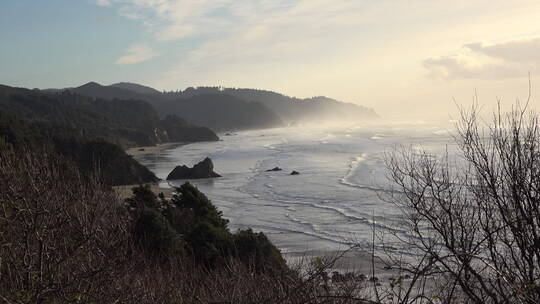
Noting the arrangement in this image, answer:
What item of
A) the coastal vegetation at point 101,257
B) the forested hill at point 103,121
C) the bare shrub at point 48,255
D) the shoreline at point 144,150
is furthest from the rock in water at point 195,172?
the bare shrub at point 48,255

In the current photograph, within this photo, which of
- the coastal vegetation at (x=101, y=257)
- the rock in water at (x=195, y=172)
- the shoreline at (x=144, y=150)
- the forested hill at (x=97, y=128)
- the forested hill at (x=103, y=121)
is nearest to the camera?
the coastal vegetation at (x=101, y=257)

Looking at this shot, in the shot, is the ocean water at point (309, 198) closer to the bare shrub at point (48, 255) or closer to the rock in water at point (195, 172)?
the rock in water at point (195, 172)

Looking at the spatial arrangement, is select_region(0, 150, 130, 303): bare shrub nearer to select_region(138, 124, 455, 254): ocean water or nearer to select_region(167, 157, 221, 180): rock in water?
select_region(138, 124, 455, 254): ocean water

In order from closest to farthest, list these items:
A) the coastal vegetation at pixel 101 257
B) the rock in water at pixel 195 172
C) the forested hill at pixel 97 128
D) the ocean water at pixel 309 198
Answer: the coastal vegetation at pixel 101 257, the ocean water at pixel 309 198, the forested hill at pixel 97 128, the rock in water at pixel 195 172

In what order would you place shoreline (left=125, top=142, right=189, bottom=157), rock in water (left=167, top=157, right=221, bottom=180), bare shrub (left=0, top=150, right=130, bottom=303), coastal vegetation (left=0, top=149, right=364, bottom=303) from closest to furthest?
bare shrub (left=0, top=150, right=130, bottom=303) < coastal vegetation (left=0, top=149, right=364, bottom=303) < rock in water (left=167, top=157, right=221, bottom=180) < shoreline (left=125, top=142, right=189, bottom=157)

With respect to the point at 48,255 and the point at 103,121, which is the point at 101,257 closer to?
the point at 48,255

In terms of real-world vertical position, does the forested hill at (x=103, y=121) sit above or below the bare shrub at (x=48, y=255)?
above

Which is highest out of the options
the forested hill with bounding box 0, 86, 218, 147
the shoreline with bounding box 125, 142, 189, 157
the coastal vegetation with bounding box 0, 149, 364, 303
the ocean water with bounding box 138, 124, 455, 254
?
the forested hill with bounding box 0, 86, 218, 147

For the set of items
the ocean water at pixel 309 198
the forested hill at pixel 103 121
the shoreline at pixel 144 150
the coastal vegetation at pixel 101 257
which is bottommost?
the ocean water at pixel 309 198

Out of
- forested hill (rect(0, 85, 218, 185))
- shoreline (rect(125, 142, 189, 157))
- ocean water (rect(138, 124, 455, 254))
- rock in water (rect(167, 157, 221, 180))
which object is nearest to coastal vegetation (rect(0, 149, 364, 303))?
ocean water (rect(138, 124, 455, 254))

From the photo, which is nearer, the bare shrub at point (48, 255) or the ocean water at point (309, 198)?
the bare shrub at point (48, 255)

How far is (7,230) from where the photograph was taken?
11.1 metres

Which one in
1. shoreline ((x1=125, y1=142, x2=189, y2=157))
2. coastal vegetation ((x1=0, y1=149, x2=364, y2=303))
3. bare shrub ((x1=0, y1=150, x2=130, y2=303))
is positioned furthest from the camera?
shoreline ((x1=125, y1=142, x2=189, y2=157))

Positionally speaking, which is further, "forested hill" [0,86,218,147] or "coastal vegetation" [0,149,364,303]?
"forested hill" [0,86,218,147]
